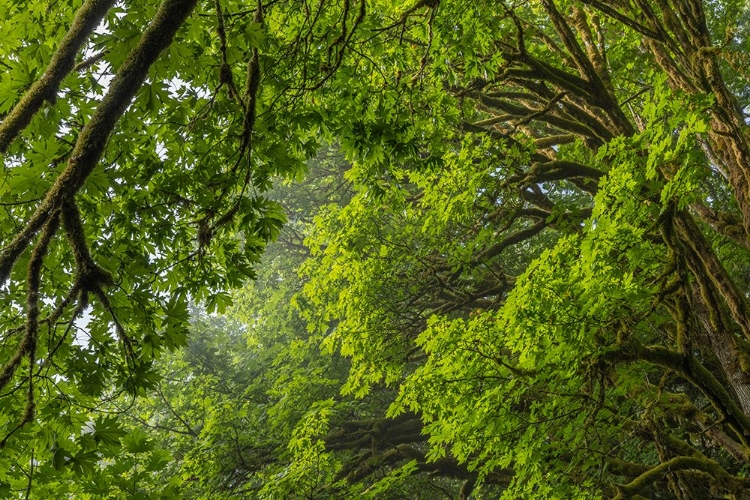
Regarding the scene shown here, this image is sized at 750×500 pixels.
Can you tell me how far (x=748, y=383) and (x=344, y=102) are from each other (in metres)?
5.22

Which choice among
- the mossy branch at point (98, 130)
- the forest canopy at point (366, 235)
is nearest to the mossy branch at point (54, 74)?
the forest canopy at point (366, 235)

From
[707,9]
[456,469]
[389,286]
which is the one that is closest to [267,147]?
[389,286]

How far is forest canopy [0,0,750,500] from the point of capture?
268 centimetres

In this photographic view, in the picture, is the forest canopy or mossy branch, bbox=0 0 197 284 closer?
mossy branch, bbox=0 0 197 284

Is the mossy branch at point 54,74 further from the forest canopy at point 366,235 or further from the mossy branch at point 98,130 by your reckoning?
the mossy branch at point 98,130

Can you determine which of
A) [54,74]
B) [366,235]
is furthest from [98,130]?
→ [366,235]

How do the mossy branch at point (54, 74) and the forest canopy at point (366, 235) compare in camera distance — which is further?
the forest canopy at point (366, 235)

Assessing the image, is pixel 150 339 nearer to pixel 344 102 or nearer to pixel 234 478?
pixel 344 102

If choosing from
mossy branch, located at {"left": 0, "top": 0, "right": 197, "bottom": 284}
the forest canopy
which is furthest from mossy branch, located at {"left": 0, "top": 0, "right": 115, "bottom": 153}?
mossy branch, located at {"left": 0, "top": 0, "right": 197, "bottom": 284}

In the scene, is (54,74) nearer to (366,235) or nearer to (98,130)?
(98,130)

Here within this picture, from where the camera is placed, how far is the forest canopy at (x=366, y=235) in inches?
106

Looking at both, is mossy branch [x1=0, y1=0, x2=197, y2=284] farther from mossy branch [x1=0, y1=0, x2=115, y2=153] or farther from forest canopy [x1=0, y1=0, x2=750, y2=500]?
mossy branch [x1=0, y1=0, x2=115, y2=153]

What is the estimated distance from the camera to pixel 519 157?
7.21 meters

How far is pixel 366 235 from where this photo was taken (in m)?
8.60
